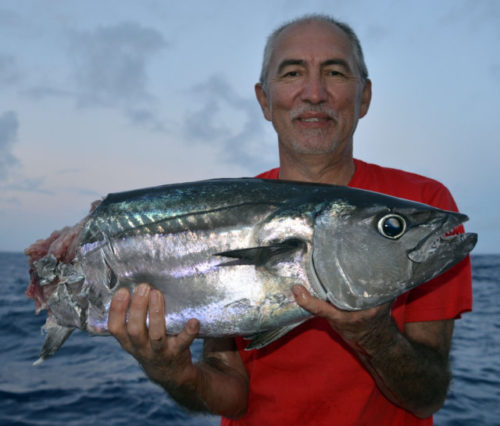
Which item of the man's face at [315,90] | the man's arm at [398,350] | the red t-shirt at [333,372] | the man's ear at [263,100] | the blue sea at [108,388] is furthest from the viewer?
the blue sea at [108,388]

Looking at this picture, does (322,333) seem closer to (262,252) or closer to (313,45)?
(262,252)

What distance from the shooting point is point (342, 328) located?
233 cm

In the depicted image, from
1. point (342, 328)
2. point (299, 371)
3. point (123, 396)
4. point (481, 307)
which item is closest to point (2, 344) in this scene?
point (123, 396)

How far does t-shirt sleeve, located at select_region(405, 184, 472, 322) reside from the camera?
2.98 meters

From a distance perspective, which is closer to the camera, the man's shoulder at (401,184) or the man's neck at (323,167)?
the man's shoulder at (401,184)

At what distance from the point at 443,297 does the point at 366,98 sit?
1.87m

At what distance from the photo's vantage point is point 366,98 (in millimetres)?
3846

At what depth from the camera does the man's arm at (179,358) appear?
2.45 m

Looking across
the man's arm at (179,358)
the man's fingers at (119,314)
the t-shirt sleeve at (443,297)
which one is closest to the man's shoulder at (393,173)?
the t-shirt sleeve at (443,297)

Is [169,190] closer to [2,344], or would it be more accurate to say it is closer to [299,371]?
[299,371]

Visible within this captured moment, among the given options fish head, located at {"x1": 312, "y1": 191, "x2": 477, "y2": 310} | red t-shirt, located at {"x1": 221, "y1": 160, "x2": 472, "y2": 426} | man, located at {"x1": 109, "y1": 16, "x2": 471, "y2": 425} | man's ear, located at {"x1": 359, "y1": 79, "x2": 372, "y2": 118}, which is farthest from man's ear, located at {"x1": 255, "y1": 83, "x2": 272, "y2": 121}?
fish head, located at {"x1": 312, "y1": 191, "x2": 477, "y2": 310}

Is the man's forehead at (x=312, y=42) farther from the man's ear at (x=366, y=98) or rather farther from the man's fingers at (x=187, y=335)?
the man's fingers at (x=187, y=335)

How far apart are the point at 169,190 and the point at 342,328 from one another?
1286 mm

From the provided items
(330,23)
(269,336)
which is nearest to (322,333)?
(269,336)
